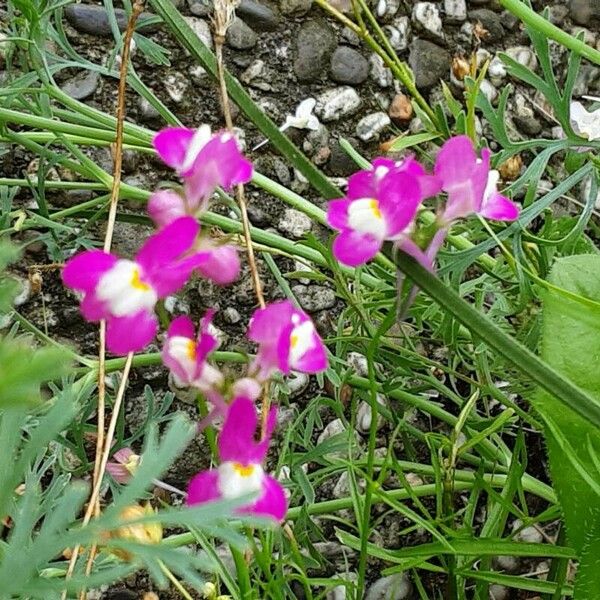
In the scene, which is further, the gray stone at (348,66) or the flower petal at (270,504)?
the gray stone at (348,66)

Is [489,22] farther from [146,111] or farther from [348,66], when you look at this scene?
[146,111]

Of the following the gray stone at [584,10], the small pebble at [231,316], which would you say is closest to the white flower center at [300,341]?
the small pebble at [231,316]

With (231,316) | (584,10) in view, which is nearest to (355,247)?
(231,316)

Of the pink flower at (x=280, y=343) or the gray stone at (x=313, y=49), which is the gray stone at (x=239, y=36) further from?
the pink flower at (x=280, y=343)

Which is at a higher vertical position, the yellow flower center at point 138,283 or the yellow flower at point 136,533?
the yellow flower center at point 138,283

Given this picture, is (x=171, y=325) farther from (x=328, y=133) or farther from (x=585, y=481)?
(x=328, y=133)

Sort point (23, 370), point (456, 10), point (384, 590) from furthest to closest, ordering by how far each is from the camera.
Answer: point (456, 10), point (384, 590), point (23, 370)

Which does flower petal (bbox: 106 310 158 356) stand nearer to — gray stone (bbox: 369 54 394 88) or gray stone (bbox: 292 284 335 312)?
gray stone (bbox: 292 284 335 312)

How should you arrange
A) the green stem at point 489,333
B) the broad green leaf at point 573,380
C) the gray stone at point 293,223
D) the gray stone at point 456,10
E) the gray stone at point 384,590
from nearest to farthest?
the green stem at point 489,333 < the broad green leaf at point 573,380 < the gray stone at point 384,590 < the gray stone at point 293,223 < the gray stone at point 456,10
